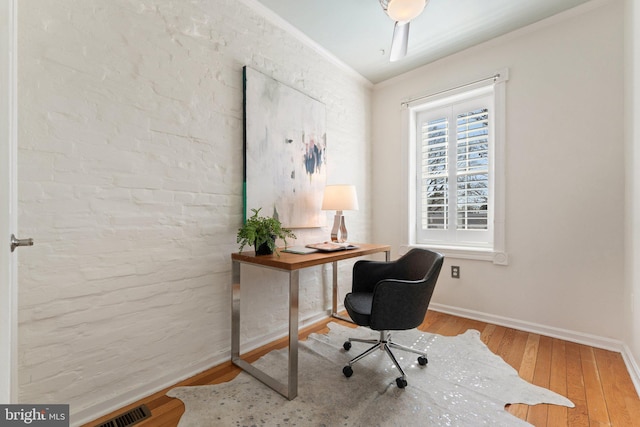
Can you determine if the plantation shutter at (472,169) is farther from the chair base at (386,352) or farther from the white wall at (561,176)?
the chair base at (386,352)

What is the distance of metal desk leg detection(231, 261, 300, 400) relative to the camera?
64.7 inches

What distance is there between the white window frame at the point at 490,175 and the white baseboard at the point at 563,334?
0.56m

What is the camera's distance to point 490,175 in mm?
2869

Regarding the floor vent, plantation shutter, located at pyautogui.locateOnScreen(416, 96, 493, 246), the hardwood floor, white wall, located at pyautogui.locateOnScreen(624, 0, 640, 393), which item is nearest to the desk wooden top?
the hardwood floor

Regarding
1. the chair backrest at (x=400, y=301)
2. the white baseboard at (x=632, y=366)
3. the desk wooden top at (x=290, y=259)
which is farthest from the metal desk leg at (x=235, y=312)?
the white baseboard at (x=632, y=366)

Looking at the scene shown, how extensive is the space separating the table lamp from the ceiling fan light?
4.32 feet

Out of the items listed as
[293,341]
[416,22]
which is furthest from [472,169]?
[293,341]

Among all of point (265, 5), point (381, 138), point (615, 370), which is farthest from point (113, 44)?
point (615, 370)

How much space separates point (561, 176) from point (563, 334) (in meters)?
1.34

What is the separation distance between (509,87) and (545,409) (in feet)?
8.53

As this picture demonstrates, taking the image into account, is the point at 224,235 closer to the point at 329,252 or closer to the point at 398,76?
the point at 329,252

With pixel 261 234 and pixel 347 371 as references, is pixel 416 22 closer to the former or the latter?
pixel 261 234

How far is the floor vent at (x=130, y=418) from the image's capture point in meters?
1.42

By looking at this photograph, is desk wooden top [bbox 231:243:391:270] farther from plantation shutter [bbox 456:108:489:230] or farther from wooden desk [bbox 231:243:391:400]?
plantation shutter [bbox 456:108:489:230]
